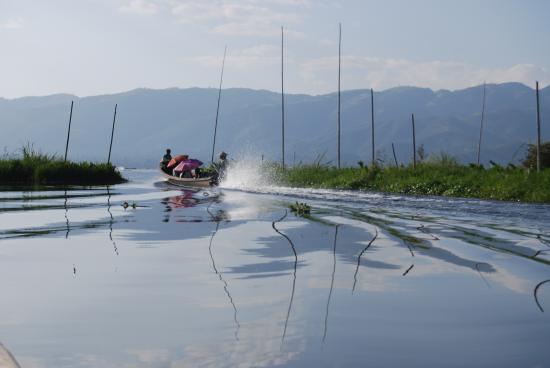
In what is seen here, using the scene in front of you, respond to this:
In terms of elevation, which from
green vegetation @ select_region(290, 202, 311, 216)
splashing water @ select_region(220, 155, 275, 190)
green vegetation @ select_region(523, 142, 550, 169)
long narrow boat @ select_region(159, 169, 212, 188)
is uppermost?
green vegetation @ select_region(523, 142, 550, 169)

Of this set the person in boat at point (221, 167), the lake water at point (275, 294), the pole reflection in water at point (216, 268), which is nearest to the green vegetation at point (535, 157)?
the person in boat at point (221, 167)

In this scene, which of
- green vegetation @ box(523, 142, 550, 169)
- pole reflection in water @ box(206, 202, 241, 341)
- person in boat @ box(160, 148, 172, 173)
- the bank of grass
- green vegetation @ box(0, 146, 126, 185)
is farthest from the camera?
person in boat @ box(160, 148, 172, 173)

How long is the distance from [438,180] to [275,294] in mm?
23583

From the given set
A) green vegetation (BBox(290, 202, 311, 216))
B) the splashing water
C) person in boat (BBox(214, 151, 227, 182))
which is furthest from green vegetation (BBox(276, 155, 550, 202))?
green vegetation (BBox(290, 202, 311, 216))

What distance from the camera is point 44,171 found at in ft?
142

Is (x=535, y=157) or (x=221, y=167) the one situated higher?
(x=535, y=157)

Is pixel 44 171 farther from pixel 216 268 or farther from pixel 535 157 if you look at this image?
pixel 216 268

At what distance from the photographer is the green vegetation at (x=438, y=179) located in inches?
1042

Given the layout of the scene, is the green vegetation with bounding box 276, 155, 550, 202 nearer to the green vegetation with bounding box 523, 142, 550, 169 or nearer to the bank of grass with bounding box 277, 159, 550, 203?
the bank of grass with bounding box 277, 159, 550, 203

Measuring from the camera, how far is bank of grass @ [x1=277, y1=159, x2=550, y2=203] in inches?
1041

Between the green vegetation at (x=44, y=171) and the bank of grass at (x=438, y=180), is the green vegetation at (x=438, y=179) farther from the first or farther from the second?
the green vegetation at (x=44, y=171)

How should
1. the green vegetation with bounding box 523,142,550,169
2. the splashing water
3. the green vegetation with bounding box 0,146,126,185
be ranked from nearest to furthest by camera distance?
the green vegetation with bounding box 523,142,550,169 → the splashing water → the green vegetation with bounding box 0,146,126,185

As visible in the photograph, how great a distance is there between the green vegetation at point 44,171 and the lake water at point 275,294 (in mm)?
26132

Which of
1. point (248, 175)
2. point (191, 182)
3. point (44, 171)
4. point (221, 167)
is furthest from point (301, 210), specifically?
point (44, 171)
